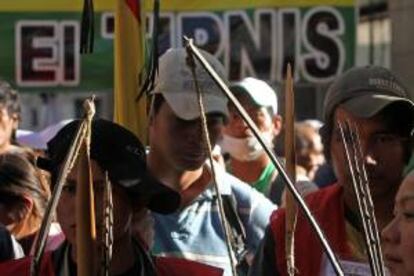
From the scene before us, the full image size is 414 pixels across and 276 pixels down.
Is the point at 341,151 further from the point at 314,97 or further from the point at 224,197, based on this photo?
the point at 314,97

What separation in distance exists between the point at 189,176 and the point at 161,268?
0.93 m

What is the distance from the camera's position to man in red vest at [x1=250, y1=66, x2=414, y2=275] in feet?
9.20

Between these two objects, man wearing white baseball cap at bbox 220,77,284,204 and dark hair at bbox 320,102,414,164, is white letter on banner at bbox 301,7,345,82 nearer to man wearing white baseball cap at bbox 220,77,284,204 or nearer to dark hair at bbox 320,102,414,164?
man wearing white baseball cap at bbox 220,77,284,204

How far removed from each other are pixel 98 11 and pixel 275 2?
83cm

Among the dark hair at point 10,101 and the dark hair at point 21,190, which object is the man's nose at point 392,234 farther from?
the dark hair at point 10,101

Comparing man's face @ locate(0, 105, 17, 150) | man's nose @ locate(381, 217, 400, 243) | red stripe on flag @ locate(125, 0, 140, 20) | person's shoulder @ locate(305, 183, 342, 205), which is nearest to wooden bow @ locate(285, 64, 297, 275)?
man's nose @ locate(381, 217, 400, 243)

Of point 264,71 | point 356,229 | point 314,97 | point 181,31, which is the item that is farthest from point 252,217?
point 314,97

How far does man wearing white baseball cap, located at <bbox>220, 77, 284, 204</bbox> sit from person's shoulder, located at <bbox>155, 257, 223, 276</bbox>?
2.24 m

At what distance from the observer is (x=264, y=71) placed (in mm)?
6746

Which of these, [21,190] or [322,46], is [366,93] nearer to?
[21,190]

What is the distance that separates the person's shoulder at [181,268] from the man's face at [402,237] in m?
0.47

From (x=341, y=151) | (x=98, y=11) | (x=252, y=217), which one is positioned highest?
(x=98, y=11)

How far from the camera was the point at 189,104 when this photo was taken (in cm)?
331

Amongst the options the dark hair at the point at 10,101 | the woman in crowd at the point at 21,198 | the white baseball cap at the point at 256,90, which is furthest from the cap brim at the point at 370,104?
the white baseball cap at the point at 256,90
